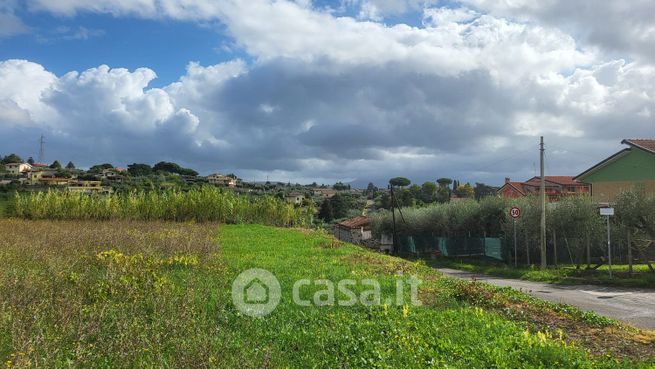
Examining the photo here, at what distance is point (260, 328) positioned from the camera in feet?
19.8

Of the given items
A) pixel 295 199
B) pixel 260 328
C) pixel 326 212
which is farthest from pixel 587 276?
pixel 326 212

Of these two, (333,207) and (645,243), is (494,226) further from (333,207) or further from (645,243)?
(333,207)

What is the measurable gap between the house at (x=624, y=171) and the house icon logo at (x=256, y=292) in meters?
26.5

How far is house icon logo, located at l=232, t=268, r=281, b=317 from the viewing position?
694cm

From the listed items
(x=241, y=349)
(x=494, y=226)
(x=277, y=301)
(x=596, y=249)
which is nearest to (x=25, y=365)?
(x=241, y=349)

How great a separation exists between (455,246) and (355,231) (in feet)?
78.5

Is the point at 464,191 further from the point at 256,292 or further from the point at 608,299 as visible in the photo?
the point at 256,292

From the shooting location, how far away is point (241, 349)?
5.05 metres

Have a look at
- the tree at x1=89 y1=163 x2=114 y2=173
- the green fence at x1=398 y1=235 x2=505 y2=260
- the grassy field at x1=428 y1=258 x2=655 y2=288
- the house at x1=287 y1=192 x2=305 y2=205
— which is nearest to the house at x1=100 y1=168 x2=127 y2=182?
the tree at x1=89 y1=163 x2=114 y2=173

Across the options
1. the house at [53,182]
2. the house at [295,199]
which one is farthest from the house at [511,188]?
the house at [53,182]

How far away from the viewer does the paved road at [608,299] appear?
413 inches

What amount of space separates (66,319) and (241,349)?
2106mm

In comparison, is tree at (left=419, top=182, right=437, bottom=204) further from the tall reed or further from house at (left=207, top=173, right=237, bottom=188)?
the tall reed

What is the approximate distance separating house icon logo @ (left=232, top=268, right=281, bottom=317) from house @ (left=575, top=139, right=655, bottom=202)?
26.5 meters
